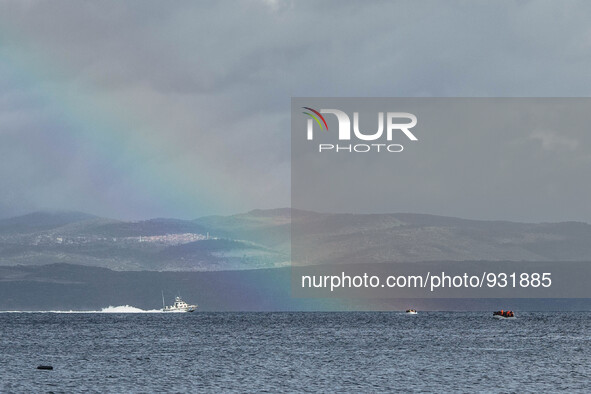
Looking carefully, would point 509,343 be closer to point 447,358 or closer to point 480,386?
point 447,358

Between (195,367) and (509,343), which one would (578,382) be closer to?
(195,367)

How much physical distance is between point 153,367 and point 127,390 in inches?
982

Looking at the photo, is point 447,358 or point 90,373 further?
point 447,358

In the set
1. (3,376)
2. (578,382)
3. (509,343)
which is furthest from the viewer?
(509,343)

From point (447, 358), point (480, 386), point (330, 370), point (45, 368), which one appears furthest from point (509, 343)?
point (45, 368)

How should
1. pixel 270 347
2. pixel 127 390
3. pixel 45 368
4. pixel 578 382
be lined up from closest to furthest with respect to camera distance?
pixel 127 390 < pixel 578 382 < pixel 45 368 < pixel 270 347

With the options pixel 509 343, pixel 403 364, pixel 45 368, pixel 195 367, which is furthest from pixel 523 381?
pixel 509 343

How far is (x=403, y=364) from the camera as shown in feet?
444

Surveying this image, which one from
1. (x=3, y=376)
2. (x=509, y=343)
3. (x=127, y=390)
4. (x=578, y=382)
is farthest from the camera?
(x=509, y=343)

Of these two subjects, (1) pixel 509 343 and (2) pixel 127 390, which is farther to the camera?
(1) pixel 509 343

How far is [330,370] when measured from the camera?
127m

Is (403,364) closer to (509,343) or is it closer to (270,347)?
(270,347)

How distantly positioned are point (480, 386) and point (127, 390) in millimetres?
38184

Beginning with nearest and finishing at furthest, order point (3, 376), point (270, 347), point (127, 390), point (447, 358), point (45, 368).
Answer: point (127, 390) → point (3, 376) → point (45, 368) → point (447, 358) → point (270, 347)
